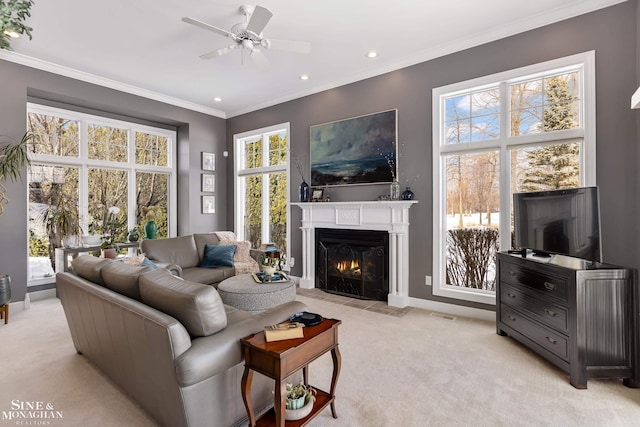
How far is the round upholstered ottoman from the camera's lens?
3.16 metres

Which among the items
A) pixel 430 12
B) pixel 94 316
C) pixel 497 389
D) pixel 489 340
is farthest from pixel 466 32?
pixel 94 316

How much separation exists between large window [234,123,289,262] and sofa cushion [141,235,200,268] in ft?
5.22

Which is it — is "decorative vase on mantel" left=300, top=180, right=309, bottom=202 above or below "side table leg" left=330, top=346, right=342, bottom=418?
above

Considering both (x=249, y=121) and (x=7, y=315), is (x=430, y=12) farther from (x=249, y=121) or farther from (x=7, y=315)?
(x=7, y=315)

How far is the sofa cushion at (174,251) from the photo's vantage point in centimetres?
423

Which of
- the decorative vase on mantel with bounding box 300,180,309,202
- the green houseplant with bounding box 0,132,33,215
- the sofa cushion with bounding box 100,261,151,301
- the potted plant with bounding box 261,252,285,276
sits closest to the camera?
the sofa cushion with bounding box 100,261,151,301

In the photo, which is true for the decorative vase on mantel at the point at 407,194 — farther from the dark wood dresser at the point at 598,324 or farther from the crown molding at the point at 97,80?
the crown molding at the point at 97,80

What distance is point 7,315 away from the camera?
3625mm

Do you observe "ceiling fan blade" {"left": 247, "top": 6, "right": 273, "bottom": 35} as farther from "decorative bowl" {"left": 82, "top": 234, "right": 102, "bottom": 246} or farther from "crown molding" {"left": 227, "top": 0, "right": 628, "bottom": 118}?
"decorative bowl" {"left": 82, "top": 234, "right": 102, "bottom": 246}

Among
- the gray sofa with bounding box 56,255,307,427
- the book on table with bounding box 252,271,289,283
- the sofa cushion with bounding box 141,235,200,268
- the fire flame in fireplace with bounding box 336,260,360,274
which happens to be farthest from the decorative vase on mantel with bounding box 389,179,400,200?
the sofa cushion with bounding box 141,235,200,268

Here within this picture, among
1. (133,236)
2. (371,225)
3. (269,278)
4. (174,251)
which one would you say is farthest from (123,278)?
(133,236)

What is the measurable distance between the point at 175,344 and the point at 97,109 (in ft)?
17.2

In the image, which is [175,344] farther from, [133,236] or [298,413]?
[133,236]

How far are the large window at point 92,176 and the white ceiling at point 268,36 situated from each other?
0.87 m
